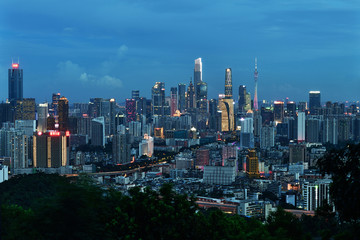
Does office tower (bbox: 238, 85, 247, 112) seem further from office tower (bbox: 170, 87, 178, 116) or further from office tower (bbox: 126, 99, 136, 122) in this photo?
office tower (bbox: 126, 99, 136, 122)

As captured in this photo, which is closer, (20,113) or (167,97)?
(20,113)

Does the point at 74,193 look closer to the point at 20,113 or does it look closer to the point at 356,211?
the point at 356,211

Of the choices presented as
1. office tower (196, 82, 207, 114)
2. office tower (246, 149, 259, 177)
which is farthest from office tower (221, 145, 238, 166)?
office tower (196, 82, 207, 114)

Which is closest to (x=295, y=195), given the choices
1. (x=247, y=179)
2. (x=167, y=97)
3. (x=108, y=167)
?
(x=247, y=179)

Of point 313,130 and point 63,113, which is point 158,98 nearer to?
point 63,113

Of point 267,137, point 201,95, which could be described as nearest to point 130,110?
point 201,95

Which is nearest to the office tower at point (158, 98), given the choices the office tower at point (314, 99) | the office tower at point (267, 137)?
the office tower at point (314, 99)
